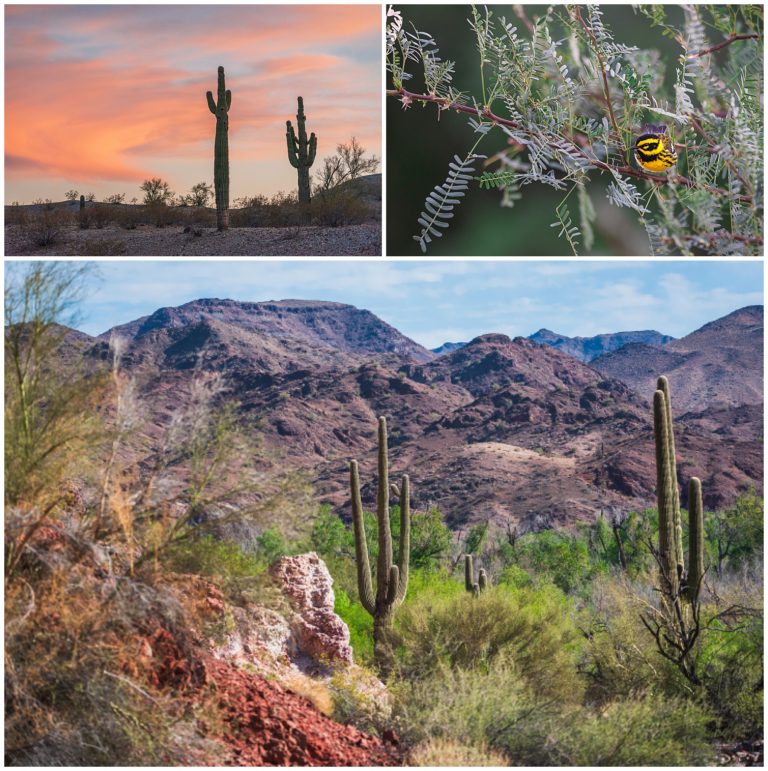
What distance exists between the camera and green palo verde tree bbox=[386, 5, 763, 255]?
346cm

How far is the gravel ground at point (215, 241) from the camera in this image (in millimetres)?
13523

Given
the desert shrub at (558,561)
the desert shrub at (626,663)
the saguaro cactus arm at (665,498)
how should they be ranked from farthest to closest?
the desert shrub at (558,561)
the desert shrub at (626,663)
the saguaro cactus arm at (665,498)

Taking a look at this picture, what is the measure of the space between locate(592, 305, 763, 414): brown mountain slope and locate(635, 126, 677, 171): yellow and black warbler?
61.3 meters

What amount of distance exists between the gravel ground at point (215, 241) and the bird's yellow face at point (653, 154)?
963 cm

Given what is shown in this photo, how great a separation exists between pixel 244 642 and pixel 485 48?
425 inches

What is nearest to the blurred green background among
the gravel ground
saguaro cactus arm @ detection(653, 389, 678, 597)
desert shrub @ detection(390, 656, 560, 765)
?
desert shrub @ detection(390, 656, 560, 765)

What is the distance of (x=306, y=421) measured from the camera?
192ft

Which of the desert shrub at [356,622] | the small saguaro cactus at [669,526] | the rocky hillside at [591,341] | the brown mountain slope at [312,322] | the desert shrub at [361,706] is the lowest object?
the desert shrub at [356,622]

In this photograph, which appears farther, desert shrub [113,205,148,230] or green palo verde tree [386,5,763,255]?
desert shrub [113,205,148,230]

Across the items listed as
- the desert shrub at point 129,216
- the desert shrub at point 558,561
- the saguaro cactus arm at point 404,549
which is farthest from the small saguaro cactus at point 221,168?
the desert shrub at point 558,561

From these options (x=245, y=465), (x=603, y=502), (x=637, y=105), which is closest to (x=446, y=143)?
(x=637, y=105)

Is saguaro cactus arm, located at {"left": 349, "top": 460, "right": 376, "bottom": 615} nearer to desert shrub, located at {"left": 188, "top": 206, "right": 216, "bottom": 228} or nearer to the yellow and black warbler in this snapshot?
desert shrub, located at {"left": 188, "top": 206, "right": 216, "bottom": 228}

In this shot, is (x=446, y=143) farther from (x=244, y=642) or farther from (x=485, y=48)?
(x=244, y=642)

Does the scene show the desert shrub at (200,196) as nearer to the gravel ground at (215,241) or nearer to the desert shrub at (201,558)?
the gravel ground at (215,241)
